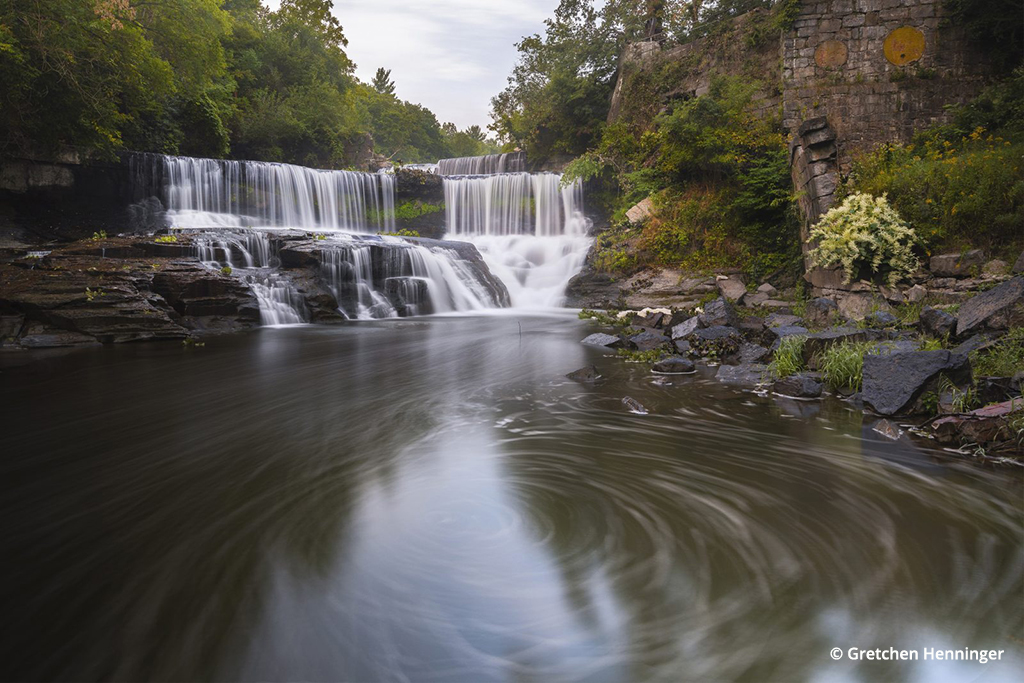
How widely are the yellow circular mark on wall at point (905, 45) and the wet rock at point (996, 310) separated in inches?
416

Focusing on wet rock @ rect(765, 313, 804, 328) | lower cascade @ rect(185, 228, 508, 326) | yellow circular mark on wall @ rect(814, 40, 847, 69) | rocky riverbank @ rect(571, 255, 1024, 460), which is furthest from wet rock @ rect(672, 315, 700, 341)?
yellow circular mark on wall @ rect(814, 40, 847, 69)

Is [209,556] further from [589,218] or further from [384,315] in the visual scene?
[589,218]

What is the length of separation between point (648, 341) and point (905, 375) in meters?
3.66

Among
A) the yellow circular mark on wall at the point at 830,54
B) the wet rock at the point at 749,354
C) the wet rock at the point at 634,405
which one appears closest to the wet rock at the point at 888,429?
the wet rock at the point at 634,405

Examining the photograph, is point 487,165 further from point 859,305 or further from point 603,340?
point 859,305

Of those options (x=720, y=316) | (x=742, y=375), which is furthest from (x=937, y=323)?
(x=720, y=316)

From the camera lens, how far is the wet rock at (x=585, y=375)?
617 cm

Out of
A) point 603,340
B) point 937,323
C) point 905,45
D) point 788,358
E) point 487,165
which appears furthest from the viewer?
point 487,165

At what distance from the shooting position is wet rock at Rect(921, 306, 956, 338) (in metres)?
5.32

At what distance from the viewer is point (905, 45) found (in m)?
12.7

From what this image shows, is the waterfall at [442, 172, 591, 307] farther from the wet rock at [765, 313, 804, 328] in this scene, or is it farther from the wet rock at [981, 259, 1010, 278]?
the wet rock at [981, 259, 1010, 278]

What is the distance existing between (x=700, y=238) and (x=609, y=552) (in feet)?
40.6

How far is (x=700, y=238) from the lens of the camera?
13.4m

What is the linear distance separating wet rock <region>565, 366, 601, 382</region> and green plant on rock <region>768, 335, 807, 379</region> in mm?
1853
